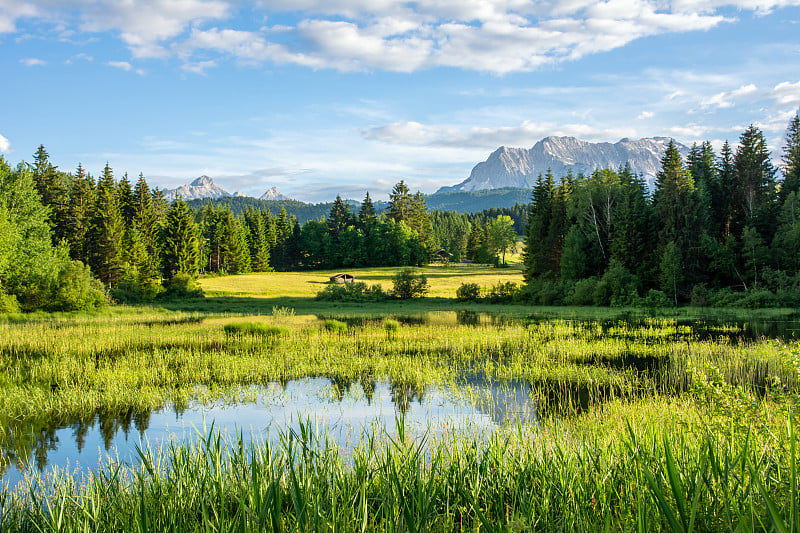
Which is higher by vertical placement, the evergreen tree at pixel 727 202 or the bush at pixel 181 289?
the evergreen tree at pixel 727 202

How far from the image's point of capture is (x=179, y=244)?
75.0m

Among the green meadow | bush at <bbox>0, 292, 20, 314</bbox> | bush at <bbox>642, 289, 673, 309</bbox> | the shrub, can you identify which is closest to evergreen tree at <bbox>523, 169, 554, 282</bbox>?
bush at <bbox>642, 289, 673, 309</bbox>

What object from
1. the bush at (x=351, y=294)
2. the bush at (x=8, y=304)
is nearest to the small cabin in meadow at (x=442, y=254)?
the bush at (x=351, y=294)

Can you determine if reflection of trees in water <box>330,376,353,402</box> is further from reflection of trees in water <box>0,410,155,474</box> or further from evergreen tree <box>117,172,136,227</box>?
evergreen tree <box>117,172,136,227</box>

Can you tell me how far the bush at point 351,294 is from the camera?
5759 cm

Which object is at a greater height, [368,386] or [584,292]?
[584,292]

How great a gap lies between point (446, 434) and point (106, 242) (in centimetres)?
6370

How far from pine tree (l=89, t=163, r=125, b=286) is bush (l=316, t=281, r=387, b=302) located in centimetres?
2557

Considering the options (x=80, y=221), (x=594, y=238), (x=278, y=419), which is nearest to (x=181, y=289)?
(x=80, y=221)

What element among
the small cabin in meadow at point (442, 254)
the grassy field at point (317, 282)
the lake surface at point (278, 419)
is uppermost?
the small cabin in meadow at point (442, 254)

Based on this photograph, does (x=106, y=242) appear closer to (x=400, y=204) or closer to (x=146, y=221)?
(x=146, y=221)

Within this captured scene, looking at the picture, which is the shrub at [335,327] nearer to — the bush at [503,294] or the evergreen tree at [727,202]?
the bush at [503,294]

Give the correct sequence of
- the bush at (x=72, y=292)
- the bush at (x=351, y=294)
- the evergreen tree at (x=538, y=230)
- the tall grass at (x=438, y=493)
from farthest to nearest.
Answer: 1. the evergreen tree at (x=538, y=230)
2. the bush at (x=351, y=294)
3. the bush at (x=72, y=292)
4. the tall grass at (x=438, y=493)

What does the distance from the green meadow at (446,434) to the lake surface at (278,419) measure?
0.36 m
